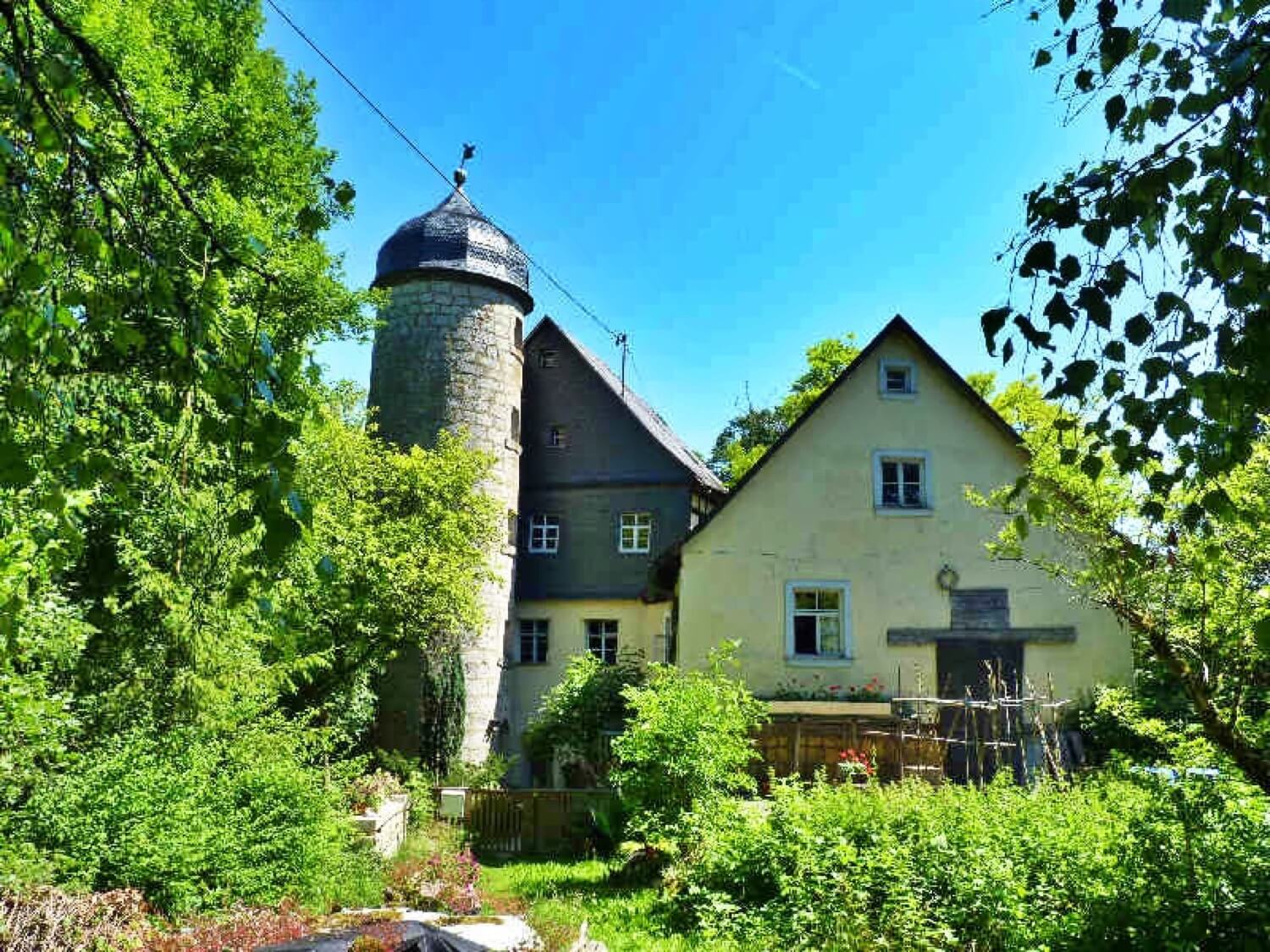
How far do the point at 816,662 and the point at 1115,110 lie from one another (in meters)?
14.4

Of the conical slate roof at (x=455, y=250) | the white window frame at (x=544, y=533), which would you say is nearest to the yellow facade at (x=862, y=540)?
the white window frame at (x=544, y=533)

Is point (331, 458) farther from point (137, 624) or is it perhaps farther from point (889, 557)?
point (889, 557)

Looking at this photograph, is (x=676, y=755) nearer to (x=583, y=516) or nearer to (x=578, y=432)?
(x=583, y=516)

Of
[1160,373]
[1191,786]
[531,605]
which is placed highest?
[531,605]

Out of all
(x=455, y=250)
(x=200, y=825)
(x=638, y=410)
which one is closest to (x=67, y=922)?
(x=200, y=825)

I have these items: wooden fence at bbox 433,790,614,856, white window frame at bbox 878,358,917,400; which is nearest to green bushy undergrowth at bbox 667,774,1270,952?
wooden fence at bbox 433,790,614,856

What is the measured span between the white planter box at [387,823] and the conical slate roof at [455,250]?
42.3ft

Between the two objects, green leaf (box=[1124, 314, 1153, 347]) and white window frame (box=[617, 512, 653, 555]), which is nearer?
green leaf (box=[1124, 314, 1153, 347])

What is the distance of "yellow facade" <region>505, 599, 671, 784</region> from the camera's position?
22.8 meters

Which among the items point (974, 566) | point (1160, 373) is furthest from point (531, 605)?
point (1160, 373)

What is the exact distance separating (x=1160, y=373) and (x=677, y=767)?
29.0 feet

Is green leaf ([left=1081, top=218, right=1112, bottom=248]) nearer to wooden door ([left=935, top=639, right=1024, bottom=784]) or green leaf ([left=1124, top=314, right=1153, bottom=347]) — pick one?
green leaf ([left=1124, top=314, right=1153, bottom=347])

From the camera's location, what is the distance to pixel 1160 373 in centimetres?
308

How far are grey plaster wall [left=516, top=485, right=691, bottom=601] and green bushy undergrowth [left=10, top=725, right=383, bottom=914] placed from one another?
12866 millimetres
